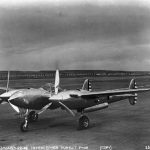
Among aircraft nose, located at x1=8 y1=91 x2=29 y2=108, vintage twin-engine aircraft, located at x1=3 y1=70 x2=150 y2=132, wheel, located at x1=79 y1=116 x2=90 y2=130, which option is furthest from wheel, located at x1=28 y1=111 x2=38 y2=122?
wheel, located at x1=79 y1=116 x2=90 y2=130

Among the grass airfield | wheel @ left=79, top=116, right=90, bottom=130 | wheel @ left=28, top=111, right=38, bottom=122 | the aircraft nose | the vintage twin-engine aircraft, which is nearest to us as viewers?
the grass airfield

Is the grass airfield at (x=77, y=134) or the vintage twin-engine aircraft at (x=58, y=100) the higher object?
the vintage twin-engine aircraft at (x=58, y=100)

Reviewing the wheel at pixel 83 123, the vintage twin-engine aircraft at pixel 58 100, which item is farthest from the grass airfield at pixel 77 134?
the vintage twin-engine aircraft at pixel 58 100

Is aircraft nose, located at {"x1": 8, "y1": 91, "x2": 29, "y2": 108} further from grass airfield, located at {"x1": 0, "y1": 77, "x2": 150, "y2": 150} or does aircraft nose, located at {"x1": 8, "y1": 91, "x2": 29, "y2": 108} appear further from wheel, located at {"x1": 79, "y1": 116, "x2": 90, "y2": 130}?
wheel, located at {"x1": 79, "y1": 116, "x2": 90, "y2": 130}

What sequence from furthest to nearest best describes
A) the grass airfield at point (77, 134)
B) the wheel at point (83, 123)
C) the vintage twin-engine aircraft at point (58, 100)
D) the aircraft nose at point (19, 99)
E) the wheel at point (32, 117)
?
the wheel at point (32, 117)
the wheel at point (83, 123)
the vintage twin-engine aircraft at point (58, 100)
the aircraft nose at point (19, 99)
the grass airfield at point (77, 134)

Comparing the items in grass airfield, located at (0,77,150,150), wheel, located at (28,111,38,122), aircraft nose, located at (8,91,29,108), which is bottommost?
grass airfield, located at (0,77,150,150)

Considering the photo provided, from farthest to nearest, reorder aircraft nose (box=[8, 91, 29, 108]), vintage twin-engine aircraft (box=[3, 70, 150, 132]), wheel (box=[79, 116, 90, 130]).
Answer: wheel (box=[79, 116, 90, 130]), vintage twin-engine aircraft (box=[3, 70, 150, 132]), aircraft nose (box=[8, 91, 29, 108])

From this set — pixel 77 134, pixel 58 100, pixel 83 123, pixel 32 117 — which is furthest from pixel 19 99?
pixel 32 117

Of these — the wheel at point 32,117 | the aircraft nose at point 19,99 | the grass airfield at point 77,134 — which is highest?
the aircraft nose at point 19,99

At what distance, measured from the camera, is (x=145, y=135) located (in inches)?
414

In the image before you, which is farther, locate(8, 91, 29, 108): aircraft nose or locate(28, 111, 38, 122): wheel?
locate(28, 111, 38, 122): wheel

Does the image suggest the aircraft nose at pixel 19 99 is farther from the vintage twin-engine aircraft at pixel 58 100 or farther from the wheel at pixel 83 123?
the wheel at pixel 83 123

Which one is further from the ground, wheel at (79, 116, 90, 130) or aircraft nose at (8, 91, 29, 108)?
aircraft nose at (8, 91, 29, 108)

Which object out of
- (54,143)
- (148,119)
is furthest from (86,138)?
(148,119)
